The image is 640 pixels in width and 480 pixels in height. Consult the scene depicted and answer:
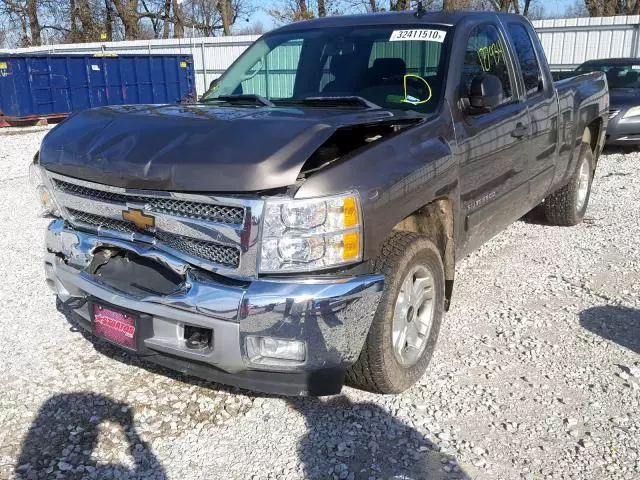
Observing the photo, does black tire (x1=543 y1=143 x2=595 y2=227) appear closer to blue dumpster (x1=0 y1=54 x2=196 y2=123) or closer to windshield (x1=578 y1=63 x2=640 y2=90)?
windshield (x1=578 y1=63 x2=640 y2=90)

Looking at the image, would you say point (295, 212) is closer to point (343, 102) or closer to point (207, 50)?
point (343, 102)

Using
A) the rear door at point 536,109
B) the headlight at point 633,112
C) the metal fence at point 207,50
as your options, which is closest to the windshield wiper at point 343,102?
the rear door at point 536,109

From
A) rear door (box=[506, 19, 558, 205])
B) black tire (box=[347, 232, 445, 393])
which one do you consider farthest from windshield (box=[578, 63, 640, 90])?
black tire (box=[347, 232, 445, 393])

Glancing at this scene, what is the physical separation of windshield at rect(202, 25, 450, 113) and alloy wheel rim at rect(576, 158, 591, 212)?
3100 millimetres

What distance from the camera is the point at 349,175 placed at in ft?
8.54

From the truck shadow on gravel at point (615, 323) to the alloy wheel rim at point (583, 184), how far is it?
2.27m

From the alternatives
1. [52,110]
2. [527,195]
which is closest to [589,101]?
[527,195]

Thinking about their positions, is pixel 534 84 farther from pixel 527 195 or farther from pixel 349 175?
pixel 349 175

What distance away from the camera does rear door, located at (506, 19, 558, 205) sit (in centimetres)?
462

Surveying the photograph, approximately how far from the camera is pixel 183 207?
2.69 m

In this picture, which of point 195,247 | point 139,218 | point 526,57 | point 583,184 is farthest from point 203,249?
point 583,184

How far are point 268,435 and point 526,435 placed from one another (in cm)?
121

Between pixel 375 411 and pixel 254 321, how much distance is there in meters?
0.96

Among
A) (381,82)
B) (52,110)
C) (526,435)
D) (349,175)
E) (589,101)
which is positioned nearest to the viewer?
(349,175)
